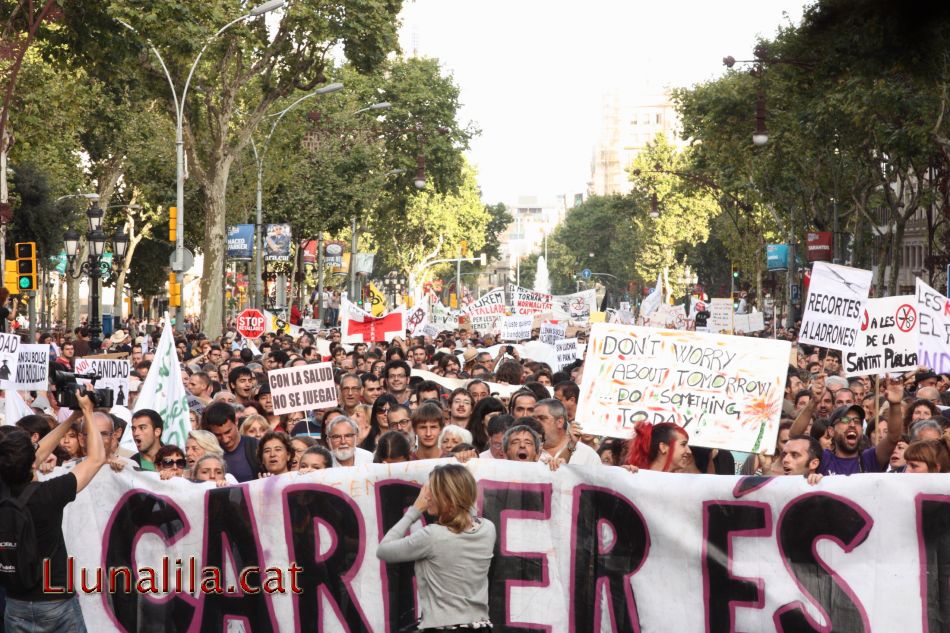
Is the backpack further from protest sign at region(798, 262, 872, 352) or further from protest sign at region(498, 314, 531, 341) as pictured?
protest sign at region(498, 314, 531, 341)

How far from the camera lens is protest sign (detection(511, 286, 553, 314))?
90.1 ft

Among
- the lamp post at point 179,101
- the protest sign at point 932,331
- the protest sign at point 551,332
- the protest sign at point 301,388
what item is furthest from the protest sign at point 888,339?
the lamp post at point 179,101

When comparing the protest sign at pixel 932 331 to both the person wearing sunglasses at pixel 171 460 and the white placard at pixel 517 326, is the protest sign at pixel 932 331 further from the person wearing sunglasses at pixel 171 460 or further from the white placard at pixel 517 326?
the white placard at pixel 517 326

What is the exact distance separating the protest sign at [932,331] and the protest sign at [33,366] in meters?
7.05

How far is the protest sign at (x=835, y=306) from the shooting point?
40.7 ft

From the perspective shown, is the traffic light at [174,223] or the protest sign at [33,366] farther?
the traffic light at [174,223]

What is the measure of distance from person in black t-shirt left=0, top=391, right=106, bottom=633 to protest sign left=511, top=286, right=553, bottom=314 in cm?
2123

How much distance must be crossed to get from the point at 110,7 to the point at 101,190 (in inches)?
1438

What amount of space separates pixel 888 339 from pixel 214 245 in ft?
79.0

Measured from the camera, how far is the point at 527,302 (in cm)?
2764

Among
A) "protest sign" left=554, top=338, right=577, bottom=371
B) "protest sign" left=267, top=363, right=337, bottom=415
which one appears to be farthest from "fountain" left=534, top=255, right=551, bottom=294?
"protest sign" left=267, top=363, right=337, bottom=415

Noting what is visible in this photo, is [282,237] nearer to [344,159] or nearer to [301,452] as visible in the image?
[344,159]

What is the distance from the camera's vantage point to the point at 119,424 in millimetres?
9273

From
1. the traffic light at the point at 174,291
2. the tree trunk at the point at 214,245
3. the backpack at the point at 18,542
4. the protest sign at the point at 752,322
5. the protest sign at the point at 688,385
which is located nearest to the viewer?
the backpack at the point at 18,542
